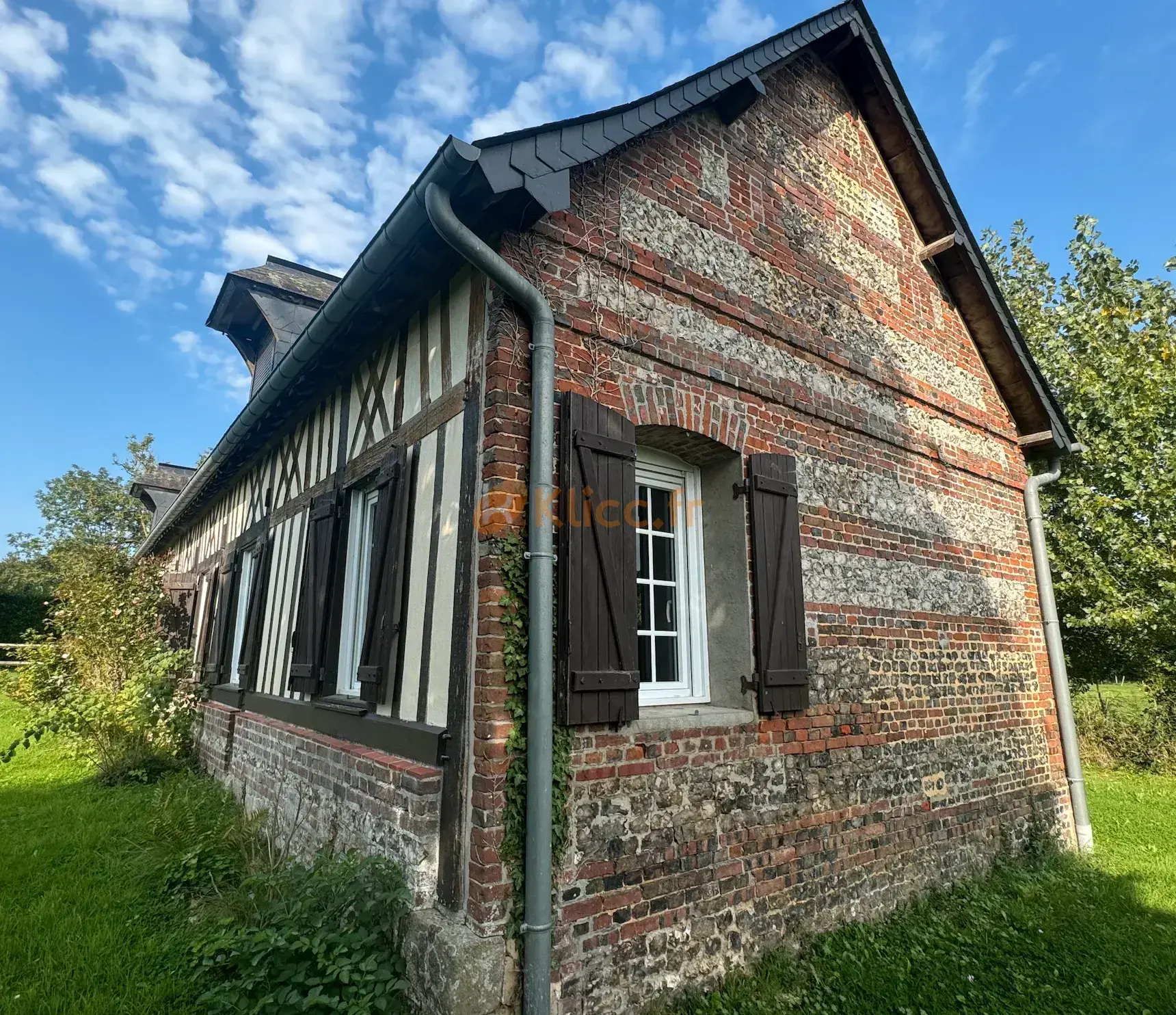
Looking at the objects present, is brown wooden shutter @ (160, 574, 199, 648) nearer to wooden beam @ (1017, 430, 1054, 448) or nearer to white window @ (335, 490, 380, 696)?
white window @ (335, 490, 380, 696)

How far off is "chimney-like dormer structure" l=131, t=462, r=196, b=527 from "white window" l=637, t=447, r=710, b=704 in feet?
48.8

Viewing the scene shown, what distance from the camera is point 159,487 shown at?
16.7 m

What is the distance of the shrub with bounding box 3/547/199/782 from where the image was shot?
8312mm

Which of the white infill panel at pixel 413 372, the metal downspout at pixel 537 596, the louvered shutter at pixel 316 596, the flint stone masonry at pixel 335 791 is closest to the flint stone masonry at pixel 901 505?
the metal downspout at pixel 537 596

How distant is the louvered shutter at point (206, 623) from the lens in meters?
9.50

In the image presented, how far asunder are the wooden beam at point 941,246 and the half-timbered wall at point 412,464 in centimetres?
537

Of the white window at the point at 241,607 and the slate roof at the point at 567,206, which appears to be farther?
the white window at the point at 241,607

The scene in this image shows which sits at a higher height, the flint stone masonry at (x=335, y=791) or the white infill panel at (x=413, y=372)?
the white infill panel at (x=413, y=372)

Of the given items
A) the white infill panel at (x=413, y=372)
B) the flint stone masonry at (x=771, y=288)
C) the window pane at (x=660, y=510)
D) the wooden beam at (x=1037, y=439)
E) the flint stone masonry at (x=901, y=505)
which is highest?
the flint stone masonry at (x=771, y=288)

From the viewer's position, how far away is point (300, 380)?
19.1 feet

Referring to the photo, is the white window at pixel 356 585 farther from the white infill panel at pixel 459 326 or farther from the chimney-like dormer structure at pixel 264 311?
the chimney-like dormer structure at pixel 264 311

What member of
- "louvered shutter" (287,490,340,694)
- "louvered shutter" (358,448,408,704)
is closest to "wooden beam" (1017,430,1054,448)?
"louvered shutter" (358,448,408,704)

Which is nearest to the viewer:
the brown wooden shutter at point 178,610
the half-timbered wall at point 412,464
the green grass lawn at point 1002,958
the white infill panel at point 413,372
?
the green grass lawn at point 1002,958

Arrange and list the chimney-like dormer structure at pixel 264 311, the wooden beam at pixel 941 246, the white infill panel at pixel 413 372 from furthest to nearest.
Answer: the chimney-like dormer structure at pixel 264 311, the wooden beam at pixel 941 246, the white infill panel at pixel 413 372
